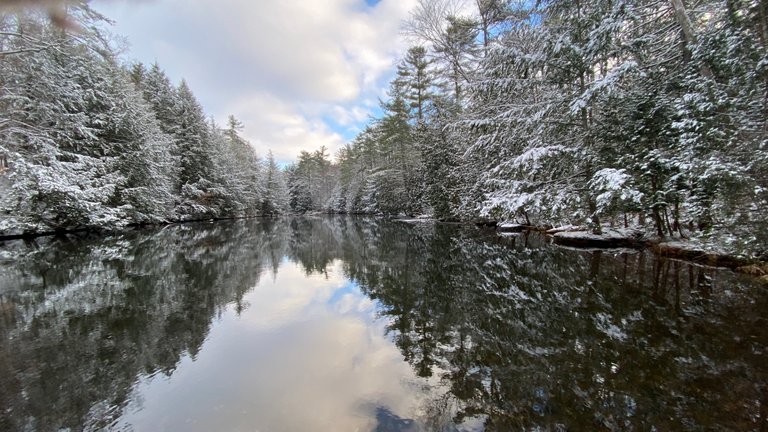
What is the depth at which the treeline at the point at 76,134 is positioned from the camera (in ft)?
34.4

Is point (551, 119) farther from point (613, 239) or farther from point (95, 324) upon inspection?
point (95, 324)

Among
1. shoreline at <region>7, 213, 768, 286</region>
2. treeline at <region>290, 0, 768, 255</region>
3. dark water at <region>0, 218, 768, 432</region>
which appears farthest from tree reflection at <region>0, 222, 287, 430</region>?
shoreline at <region>7, 213, 768, 286</region>

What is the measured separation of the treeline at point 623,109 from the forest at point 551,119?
0.12ft

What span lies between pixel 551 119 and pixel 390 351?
864cm

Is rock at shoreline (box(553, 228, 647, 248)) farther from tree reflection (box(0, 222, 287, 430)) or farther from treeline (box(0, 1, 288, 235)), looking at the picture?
treeline (box(0, 1, 288, 235))

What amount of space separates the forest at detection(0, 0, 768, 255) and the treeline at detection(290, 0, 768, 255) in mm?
38

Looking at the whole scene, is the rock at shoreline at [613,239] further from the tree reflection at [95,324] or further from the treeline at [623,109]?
the tree reflection at [95,324]

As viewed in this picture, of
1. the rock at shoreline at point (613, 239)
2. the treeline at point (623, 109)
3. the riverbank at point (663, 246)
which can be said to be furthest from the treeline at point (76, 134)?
the rock at shoreline at point (613, 239)

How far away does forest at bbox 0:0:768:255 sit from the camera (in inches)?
217

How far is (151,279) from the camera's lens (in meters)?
6.90

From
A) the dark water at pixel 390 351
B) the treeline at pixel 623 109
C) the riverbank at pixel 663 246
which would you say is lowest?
the dark water at pixel 390 351

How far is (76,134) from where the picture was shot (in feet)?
45.5

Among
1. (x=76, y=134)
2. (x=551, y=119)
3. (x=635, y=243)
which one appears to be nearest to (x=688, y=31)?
(x=551, y=119)

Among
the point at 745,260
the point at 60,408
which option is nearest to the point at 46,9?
the point at 60,408
